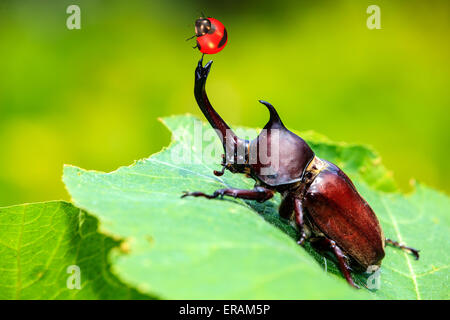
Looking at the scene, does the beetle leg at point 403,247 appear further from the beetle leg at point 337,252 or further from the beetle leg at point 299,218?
the beetle leg at point 299,218

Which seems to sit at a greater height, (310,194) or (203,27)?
(203,27)

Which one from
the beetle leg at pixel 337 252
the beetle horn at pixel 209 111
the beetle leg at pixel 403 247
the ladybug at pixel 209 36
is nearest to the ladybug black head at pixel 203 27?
the ladybug at pixel 209 36

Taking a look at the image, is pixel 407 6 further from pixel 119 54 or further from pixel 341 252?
pixel 341 252

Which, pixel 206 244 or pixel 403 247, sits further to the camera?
pixel 403 247

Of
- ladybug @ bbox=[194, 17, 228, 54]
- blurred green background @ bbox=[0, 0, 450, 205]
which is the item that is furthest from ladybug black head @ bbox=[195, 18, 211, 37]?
blurred green background @ bbox=[0, 0, 450, 205]

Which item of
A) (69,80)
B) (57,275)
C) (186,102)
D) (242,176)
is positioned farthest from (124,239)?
(69,80)

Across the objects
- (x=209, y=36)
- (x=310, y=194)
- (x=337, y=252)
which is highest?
(x=209, y=36)

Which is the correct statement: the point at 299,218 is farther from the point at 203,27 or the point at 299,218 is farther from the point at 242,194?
the point at 203,27

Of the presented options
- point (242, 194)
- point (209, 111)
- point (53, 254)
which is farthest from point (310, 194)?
point (53, 254)
